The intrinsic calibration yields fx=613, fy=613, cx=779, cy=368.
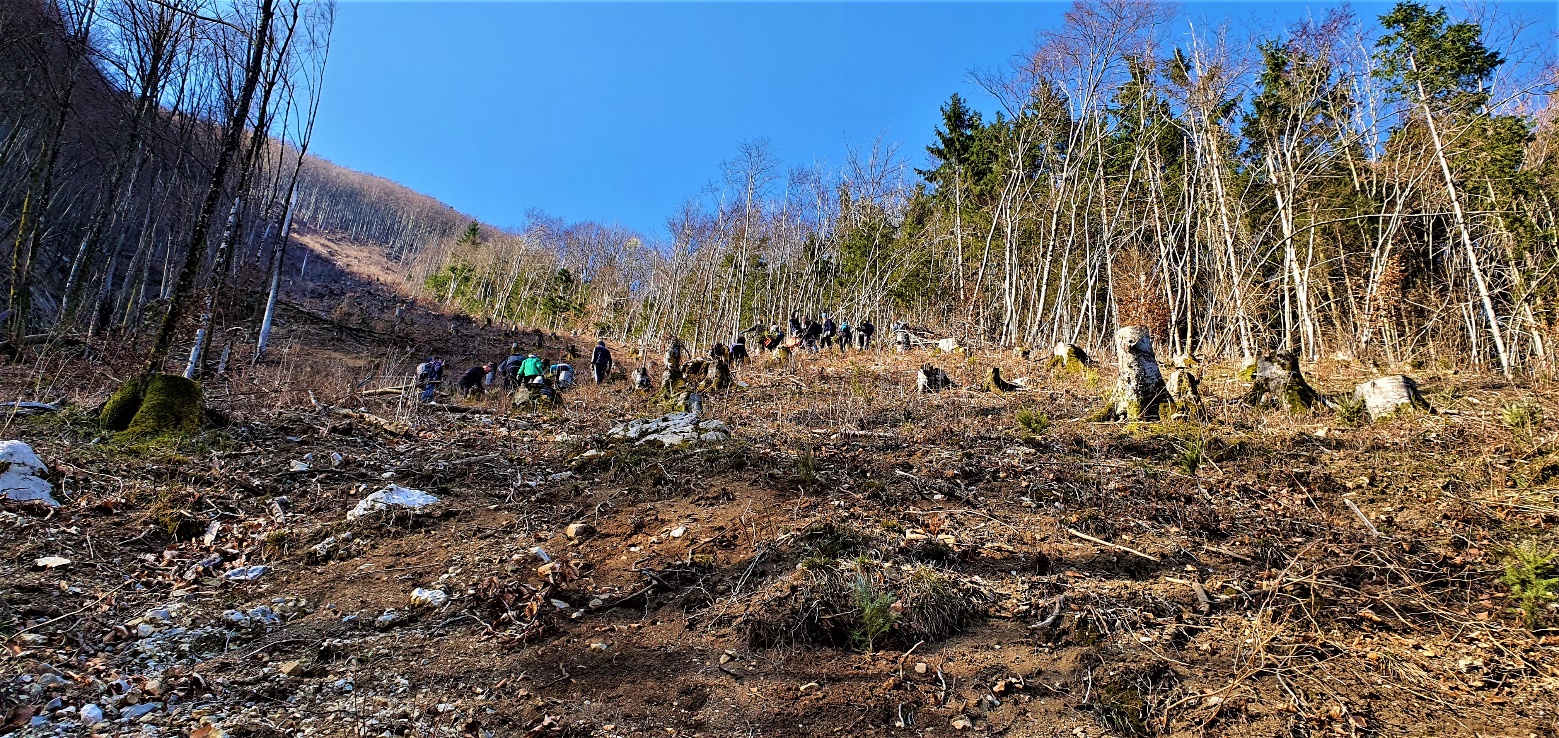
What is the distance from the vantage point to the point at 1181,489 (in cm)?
539

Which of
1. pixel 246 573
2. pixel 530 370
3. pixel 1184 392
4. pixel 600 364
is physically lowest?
pixel 246 573

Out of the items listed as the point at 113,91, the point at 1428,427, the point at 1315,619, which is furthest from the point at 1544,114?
the point at 113,91

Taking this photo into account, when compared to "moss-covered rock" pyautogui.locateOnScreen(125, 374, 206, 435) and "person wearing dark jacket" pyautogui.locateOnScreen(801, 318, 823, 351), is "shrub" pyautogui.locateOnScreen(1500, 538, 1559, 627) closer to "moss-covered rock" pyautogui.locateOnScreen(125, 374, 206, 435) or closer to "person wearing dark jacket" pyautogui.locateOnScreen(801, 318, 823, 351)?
"moss-covered rock" pyautogui.locateOnScreen(125, 374, 206, 435)

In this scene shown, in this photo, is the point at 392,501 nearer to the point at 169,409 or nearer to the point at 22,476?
the point at 22,476

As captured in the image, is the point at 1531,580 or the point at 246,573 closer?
the point at 1531,580

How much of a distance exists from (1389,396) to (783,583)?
795cm

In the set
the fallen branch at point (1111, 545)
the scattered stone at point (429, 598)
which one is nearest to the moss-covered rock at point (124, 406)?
the scattered stone at point (429, 598)

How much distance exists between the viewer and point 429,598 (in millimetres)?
3582

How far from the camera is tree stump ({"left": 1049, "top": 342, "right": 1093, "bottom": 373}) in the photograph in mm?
11961

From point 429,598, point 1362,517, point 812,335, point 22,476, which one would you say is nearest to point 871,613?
point 429,598

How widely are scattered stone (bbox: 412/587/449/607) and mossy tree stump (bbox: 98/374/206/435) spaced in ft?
12.8

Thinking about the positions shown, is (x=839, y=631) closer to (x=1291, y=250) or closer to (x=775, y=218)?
(x=1291, y=250)

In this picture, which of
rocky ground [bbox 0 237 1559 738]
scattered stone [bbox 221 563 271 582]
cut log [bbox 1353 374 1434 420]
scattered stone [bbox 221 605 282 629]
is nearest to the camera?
rocky ground [bbox 0 237 1559 738]

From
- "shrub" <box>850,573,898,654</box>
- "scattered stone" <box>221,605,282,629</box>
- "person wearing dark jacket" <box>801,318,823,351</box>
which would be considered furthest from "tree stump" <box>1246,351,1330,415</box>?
"person wearing dark jacket" <box>801,318,823,351</box>
